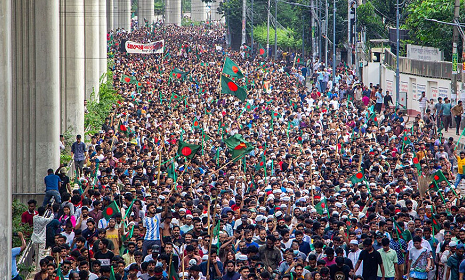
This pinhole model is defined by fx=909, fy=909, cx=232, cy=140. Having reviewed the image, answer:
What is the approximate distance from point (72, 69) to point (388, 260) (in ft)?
52.0

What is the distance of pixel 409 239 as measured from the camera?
13180 mm

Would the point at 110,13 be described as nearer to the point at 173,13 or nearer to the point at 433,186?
the point at 433,186

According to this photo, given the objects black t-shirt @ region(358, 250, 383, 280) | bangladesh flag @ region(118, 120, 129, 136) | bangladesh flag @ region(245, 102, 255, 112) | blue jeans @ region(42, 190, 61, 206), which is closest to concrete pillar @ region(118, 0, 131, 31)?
bangladesh flag @ region(245, 102, 255, 112)

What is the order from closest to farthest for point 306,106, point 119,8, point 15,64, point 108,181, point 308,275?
point 308,275 → point 108,181 → point 15,64 → point 306,106 → point 119,8

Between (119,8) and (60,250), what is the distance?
71154 millimetres

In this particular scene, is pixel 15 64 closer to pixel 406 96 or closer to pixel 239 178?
pixel 239 178

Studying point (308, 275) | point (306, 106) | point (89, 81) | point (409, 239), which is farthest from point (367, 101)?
point (308, 275)

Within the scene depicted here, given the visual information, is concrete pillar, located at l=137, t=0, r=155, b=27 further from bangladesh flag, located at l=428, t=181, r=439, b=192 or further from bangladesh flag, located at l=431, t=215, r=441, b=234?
bangladesh flag, located at l=431, t=215, r=441, b=234

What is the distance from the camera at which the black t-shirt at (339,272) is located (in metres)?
11.0

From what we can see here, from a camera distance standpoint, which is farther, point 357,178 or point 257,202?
point 357,178

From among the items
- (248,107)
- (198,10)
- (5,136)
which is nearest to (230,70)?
(248,107)

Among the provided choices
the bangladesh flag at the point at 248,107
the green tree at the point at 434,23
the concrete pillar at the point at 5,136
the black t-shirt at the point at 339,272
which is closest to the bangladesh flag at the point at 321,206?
the black t-shirt at the point at 339,272

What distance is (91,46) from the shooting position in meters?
35.1

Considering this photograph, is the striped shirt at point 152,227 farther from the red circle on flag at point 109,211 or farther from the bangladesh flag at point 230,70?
the bangladesh flag at point 230,70
